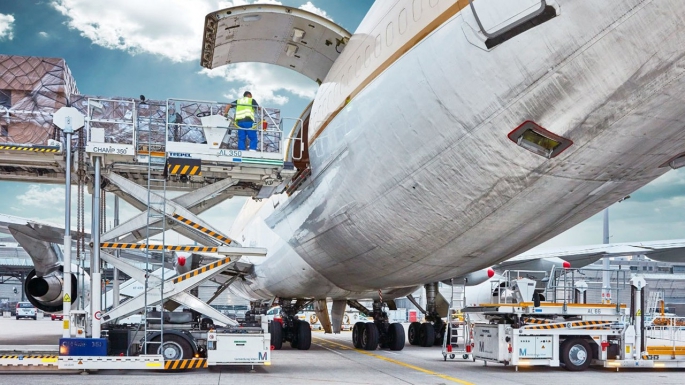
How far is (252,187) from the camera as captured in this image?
41.9ft

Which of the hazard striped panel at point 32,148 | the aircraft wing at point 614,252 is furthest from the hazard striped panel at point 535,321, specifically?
the hazard striped panel at point 32,148

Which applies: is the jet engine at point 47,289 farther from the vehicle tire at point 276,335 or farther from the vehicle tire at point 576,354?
the vehicle tire at point 576,354

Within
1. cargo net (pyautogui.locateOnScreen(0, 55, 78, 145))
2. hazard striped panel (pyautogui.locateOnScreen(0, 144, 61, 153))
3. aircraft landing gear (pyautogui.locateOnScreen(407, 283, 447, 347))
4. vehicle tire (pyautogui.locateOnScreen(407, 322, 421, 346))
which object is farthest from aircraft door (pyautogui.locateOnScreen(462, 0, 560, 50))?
vehicle tire (pyautogui.locateOnScreen(407, 322, 421, 346))

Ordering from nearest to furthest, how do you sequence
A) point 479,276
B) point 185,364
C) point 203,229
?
point 185,364 → point 203,229 → point 479,276

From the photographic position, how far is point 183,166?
1089 centimetres

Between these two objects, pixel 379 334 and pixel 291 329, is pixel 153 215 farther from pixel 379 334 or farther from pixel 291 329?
pixel 379 334

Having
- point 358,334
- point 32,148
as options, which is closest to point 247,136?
point 32,148

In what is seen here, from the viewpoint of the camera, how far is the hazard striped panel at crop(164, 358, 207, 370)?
34.1 ft

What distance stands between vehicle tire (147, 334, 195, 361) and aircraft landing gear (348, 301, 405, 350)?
6.81 meters

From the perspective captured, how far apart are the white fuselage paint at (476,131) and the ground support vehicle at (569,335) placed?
1.36m

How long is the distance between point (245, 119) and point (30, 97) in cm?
328

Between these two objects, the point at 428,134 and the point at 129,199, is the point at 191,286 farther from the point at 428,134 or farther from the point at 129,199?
the point at 428,134

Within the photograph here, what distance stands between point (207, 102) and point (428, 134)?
4625mm

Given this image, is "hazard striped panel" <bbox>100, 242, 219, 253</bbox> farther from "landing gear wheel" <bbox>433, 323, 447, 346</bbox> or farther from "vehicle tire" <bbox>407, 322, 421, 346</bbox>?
Answer: "landing gear wheel" <bbox>433, 323, 447, 346</bbox>
